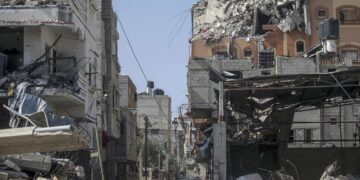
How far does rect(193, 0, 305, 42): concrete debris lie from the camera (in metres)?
62.4

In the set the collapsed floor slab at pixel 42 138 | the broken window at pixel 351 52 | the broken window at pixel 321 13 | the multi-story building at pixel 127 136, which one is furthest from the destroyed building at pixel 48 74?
the broken window at pixel 321 13

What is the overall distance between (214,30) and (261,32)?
4494mm

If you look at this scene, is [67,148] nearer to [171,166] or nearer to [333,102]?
[333,102]

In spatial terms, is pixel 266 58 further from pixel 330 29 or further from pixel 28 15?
pixel 28 15

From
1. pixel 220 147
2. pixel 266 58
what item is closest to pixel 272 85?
pixel 220 147

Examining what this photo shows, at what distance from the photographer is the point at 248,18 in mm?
63906

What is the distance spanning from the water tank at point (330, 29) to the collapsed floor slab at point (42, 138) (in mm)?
41994

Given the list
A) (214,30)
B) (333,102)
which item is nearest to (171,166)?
(214,30)

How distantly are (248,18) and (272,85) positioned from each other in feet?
131

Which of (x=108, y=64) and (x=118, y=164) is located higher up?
(x=108, y=64)

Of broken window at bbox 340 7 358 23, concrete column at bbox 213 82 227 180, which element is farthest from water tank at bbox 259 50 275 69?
concrete column at bbox 213 82 227 180

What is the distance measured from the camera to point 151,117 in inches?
3716

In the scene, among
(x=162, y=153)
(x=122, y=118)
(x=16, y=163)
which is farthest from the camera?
(x=162, y=153)

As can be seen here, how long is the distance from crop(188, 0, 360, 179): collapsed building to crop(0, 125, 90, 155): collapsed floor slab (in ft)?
40.4
